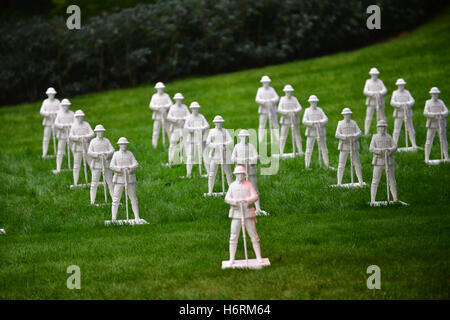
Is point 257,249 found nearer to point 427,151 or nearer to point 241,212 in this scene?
point 241,212

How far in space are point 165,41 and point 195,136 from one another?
1323 cm

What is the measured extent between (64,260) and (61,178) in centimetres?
696

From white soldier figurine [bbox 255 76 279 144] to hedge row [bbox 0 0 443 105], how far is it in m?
10.0

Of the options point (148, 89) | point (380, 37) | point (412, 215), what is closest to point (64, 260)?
point (412, 215)

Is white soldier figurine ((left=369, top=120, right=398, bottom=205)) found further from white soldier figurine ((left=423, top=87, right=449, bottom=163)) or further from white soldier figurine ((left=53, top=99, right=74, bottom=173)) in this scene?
white soldier figurine ((left=53, top=99, right=74, bottom=173))

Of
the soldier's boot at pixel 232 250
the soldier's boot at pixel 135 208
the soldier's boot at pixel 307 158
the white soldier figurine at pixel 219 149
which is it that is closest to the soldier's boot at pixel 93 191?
the soldier's boot at pixel 135 208

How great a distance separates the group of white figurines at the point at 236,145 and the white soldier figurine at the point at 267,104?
30 mm

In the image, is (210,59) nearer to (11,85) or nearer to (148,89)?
(148,89)

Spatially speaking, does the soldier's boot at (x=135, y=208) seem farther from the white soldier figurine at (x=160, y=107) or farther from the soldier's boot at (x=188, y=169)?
the white soldier figurine at (x=160, y=107)

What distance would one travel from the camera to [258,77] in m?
31.2

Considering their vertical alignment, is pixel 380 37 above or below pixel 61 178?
above

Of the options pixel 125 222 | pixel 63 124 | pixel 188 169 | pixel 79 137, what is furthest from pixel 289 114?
pixel 125 222

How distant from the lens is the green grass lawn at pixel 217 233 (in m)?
12.6

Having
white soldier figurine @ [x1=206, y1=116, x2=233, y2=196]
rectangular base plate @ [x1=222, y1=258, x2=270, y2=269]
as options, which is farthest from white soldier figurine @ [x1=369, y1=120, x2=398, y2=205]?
rectangular base plate @ [x1=222, y1=258, x2=270, y2=269]
